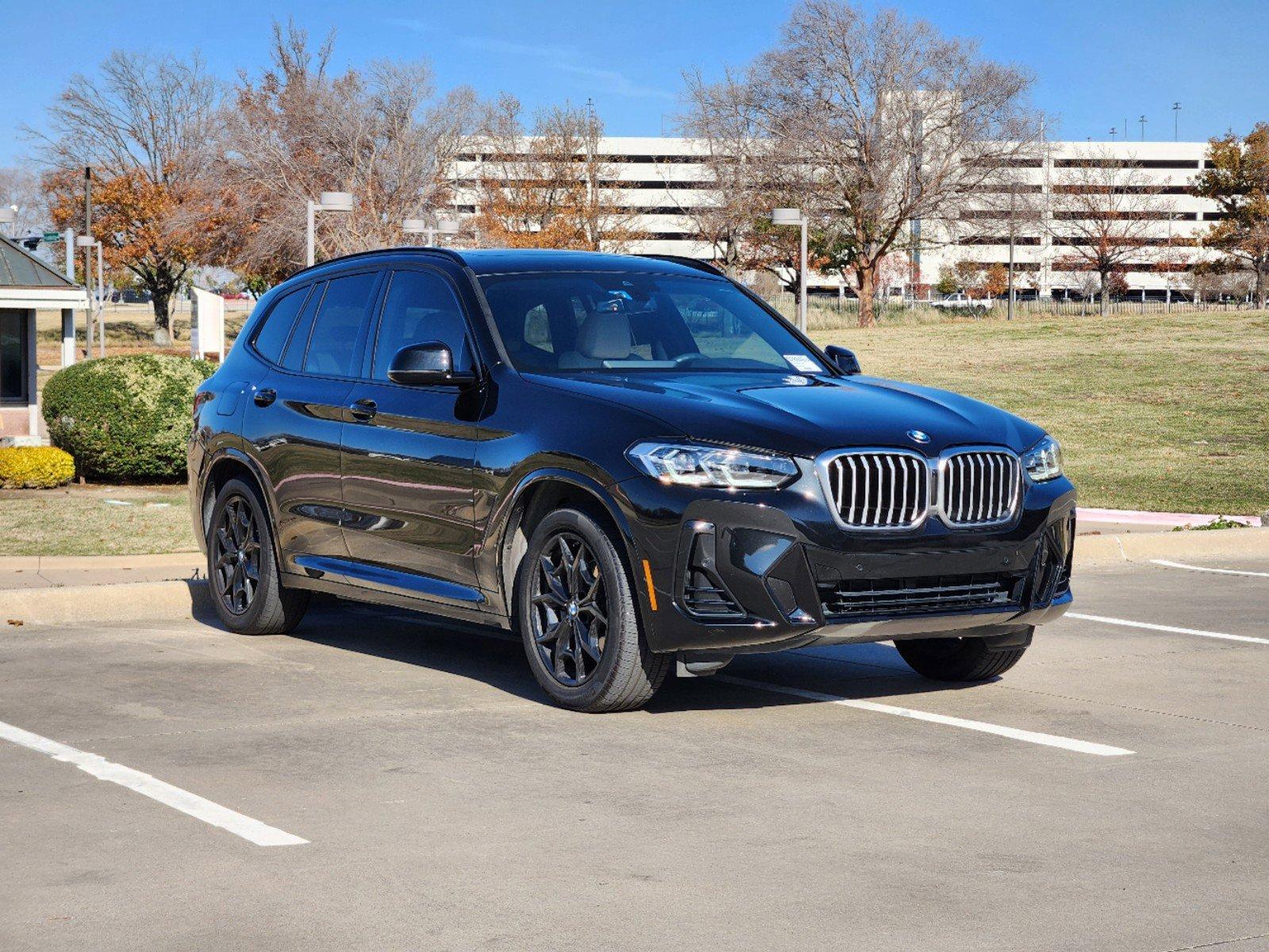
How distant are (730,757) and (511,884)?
1.76 m

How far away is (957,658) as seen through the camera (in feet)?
25.8

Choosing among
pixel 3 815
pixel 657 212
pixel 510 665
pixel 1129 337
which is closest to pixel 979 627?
pixel 510 665

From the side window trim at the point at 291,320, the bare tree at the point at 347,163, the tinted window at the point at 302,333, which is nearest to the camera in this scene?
the tinted window at the point at 302,333

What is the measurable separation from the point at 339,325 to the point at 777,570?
3208 millimetres

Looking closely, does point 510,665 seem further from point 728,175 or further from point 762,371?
point 728,175

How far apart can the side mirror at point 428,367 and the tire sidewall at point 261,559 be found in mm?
1822

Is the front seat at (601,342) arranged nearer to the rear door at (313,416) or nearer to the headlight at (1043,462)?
the rear door at (313,416)

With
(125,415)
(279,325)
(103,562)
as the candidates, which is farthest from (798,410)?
(125,415)

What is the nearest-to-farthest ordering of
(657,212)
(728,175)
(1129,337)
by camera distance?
(1129,337) → (728,175) → (657,212)

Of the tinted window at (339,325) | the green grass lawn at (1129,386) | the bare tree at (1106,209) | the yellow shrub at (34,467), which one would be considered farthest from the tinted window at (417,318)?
the bare tree at (1106,209)

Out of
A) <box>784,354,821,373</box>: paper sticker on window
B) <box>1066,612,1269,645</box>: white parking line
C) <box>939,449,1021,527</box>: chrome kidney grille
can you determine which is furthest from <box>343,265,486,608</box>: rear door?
<box>1066,612,1269,645</box>: white parking line

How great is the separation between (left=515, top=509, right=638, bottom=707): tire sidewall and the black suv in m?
0.01

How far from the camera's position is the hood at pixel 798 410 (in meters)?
6.55

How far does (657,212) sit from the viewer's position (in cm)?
13662
